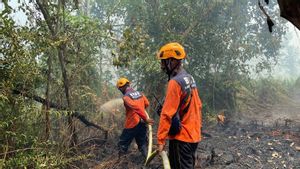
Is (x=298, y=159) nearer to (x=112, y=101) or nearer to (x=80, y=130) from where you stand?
(x=80, y=130)

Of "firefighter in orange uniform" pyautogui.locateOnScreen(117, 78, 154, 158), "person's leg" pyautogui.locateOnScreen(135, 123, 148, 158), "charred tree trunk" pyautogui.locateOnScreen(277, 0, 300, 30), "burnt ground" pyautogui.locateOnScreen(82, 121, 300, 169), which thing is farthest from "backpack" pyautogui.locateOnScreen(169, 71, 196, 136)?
"person's leg" pyautogui.locateOnScreen(135, 123, 148, 158)

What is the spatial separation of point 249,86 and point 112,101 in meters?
8.44

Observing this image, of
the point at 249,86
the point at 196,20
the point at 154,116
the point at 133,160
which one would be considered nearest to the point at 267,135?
the point at 154,116

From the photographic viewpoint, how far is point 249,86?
1733 cm

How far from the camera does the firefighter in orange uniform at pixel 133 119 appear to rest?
293 inches

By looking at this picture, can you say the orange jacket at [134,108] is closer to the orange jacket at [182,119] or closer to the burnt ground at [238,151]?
the burnt ground at [238,151]

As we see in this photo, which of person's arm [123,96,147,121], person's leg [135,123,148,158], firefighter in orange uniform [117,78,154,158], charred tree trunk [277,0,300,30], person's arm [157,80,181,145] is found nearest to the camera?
charred tree trunk [277,0,300,30]

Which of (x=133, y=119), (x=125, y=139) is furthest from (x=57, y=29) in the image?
(x=125, y=139)

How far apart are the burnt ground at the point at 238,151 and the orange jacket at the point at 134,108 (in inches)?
31.3

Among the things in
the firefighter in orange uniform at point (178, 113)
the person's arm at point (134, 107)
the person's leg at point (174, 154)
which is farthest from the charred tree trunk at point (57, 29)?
the firefighter in orange uniform at point (178, 113)

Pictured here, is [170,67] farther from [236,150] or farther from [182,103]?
[236,150]

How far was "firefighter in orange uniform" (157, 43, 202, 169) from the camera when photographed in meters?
4.06

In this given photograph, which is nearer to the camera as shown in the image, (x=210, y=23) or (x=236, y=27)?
(x=210, y=23)

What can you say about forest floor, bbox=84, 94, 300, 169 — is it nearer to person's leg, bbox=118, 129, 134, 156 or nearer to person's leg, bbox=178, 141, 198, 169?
person's leg, bbox=118, 129, 134, 156
